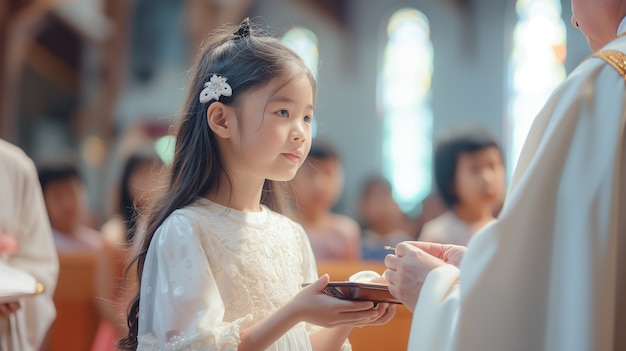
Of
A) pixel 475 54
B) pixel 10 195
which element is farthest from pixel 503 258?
pixel 475 54

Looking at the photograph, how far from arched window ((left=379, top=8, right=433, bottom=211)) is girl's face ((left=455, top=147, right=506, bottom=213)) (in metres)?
10.7

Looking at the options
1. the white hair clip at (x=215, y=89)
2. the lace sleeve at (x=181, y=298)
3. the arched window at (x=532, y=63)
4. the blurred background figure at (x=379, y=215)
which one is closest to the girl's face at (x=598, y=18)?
the white hair clip at (x=215, y=89)

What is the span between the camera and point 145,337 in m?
2.10

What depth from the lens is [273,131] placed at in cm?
218

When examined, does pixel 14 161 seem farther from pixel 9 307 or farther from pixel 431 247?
pixel 431 247

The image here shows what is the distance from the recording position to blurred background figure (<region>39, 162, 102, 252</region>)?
19.3ft

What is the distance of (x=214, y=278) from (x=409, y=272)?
498mm

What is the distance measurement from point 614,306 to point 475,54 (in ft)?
44.7

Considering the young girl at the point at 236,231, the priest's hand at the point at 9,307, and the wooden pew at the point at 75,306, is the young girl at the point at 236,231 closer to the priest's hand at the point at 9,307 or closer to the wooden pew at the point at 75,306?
A: the priest's hand at the point at 9,307

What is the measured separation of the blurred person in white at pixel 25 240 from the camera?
3.44m

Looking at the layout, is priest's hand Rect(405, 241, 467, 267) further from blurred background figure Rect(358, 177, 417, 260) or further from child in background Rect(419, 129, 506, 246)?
blurred background figure Rect(358, 177, 417, 260)

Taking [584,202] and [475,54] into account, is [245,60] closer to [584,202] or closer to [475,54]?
[584,202]

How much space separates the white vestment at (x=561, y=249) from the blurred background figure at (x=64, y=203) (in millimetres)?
4490

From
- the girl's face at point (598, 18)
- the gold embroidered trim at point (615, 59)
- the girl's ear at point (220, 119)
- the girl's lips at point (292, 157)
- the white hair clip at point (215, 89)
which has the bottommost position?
the girl's lips at point (292, 157)
